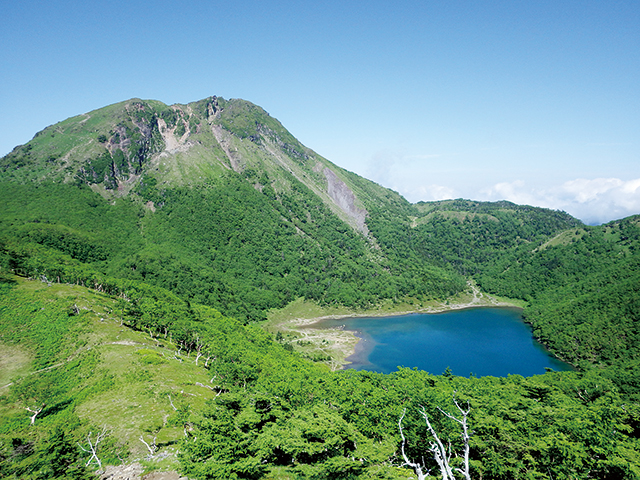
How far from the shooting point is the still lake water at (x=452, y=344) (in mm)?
112562

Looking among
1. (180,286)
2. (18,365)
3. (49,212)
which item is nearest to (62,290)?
(18,365)

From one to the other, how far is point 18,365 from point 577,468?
7244 centimetres

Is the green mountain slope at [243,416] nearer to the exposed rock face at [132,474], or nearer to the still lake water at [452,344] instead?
the exposed rock face at [132,474]

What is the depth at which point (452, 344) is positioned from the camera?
136m

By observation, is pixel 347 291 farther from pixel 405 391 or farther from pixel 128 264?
pixel 405 391

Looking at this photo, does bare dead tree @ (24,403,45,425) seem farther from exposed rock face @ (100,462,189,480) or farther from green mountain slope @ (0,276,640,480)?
exposed rock face @ (100,462,189,480)

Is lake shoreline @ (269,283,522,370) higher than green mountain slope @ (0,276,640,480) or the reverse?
the reverse

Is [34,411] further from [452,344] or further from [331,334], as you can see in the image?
[452,344]

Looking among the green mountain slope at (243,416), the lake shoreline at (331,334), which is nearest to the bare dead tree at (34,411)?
the green mountain slope at (243,416)

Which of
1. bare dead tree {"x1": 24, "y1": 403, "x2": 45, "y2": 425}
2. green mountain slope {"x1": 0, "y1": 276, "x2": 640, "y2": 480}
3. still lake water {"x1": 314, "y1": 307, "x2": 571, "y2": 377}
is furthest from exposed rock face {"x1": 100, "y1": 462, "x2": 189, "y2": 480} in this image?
still lake water {"x1": 314, "y1": 307, "x2": 571, "y2": 377}

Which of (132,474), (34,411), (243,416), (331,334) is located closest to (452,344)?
(331,334)

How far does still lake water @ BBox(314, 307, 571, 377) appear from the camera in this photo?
369 ft

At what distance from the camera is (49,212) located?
16112cm

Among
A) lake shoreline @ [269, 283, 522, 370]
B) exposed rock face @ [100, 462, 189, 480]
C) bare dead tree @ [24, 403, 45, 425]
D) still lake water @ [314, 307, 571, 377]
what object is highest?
exposed rock face @ [100, 462, 189, 480]
